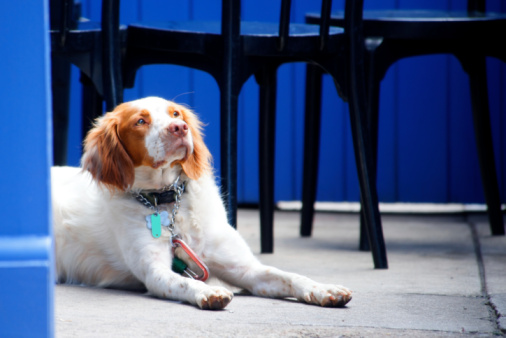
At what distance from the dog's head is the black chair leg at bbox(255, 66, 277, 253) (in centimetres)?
77

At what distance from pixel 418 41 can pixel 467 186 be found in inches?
75.8

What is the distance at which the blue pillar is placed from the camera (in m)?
1.20

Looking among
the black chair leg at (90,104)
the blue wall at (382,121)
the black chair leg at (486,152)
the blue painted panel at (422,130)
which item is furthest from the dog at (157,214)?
the blue painted panel at (422,130)

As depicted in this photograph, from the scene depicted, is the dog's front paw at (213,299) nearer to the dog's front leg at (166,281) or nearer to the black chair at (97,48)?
the dog's front leg at (166,281)

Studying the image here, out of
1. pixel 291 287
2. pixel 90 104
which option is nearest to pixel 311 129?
pixel 90 104

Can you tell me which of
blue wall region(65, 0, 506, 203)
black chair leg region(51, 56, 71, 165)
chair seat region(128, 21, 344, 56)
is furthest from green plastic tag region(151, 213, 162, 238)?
blue wall region(65, 0, 506, 203)

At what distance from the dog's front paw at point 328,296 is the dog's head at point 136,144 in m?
0.55

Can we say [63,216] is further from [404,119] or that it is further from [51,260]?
[404,119]

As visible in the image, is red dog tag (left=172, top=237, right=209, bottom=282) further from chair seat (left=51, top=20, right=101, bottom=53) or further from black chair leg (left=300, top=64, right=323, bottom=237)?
black chair leg (left=300, top=64, right=323, bottom=237)

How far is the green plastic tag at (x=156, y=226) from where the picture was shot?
6.94ft

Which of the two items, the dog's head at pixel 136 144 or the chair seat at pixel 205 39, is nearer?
the dog's head at pixel 136 144

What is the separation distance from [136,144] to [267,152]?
896 millimetres

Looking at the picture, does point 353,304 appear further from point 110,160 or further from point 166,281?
point 110,160

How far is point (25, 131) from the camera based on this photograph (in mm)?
1207
